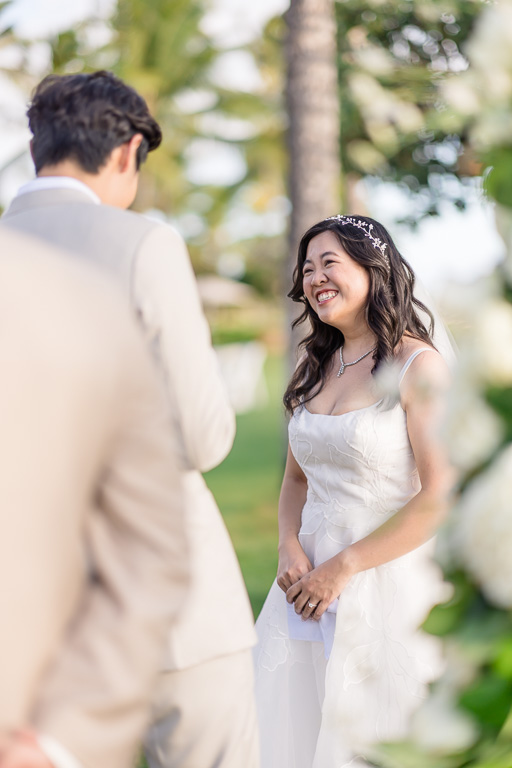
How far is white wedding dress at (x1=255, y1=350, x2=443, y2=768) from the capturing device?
10.1ft

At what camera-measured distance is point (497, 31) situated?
0.97 metres

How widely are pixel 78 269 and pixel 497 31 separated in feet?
1.99

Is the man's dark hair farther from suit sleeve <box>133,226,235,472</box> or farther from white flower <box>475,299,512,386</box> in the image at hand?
white flower <box>475,299,512,386</box>

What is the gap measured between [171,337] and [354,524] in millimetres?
1488

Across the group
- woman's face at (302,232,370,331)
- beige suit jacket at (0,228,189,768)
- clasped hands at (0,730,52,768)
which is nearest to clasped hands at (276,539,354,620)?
woman's face at (302,232,370,331)

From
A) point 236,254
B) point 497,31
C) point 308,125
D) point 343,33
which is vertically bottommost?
point 236,254

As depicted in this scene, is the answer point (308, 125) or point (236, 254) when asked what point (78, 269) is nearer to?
point (308, 125)

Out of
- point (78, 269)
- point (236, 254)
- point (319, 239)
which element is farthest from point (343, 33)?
point (236, 254)

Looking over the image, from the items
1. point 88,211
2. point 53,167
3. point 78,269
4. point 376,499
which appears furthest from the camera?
point 376,499

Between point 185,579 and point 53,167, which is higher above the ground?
point 53,167

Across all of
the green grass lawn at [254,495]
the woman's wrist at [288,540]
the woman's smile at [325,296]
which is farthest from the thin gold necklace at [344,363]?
the green grass lawn at [254,495]

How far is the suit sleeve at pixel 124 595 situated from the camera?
1.12 metres

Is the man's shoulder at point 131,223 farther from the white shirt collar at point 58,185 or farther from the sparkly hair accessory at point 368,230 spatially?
the sparkly hair accessory at point 368,230

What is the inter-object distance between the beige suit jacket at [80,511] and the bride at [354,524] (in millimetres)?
1816
